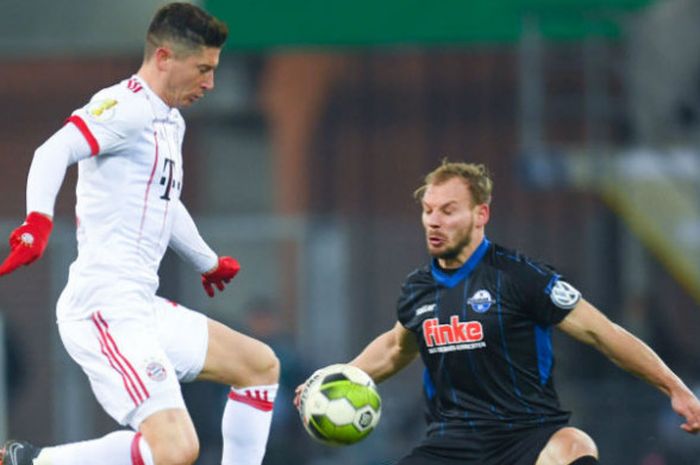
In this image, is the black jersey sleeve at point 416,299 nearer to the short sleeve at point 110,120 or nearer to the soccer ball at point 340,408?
the soccer ball at point 340,408

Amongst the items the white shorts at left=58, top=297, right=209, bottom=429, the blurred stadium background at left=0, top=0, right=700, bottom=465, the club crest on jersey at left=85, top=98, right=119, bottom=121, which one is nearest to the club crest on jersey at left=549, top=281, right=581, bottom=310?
the white shorts at left=58, top=297, right=209, bottom=429

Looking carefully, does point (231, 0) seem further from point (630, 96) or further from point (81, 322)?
point (81, 322)

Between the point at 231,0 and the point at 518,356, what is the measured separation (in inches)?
320

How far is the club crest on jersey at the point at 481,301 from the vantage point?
6.58 meters

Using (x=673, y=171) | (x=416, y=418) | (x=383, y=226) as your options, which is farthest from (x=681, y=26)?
(x=416, y=418)

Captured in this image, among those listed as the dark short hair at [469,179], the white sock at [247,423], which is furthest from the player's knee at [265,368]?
the dark short hair at [469,179]

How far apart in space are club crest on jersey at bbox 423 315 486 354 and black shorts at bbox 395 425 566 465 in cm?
36

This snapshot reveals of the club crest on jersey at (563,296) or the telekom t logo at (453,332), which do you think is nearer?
the club crest on jersey at (563,296)

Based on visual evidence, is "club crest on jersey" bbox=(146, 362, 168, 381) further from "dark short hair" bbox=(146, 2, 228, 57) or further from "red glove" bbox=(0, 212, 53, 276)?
"dark short hair" bbox=(146, 2, 228, 57)

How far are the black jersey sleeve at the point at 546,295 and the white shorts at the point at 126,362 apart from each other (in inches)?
53.8

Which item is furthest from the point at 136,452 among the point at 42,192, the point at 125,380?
the point at 42,192

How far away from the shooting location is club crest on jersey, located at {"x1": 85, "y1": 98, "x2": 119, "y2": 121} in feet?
20.0

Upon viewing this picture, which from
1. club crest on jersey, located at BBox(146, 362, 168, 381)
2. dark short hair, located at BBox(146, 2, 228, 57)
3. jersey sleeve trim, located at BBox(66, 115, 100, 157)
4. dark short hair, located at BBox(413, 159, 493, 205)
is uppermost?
dark short hair, located at BBox(146, 2, 228, 57)

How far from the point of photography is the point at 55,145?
236 inches
